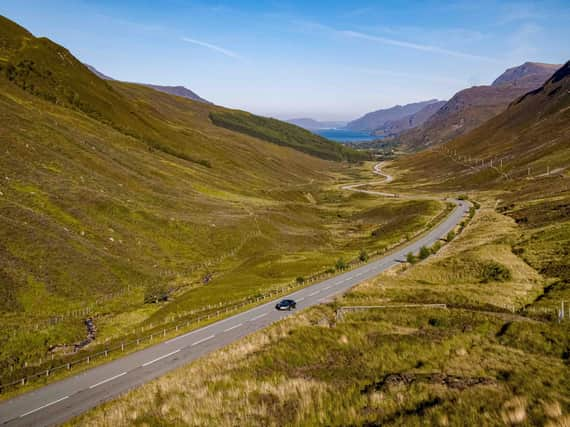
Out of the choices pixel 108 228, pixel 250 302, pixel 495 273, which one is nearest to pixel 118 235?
pixel 108 228

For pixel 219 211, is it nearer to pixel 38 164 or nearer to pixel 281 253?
pixel 281 253

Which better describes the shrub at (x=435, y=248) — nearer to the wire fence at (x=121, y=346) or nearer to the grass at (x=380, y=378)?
the wire fence at (x=121, y=346)

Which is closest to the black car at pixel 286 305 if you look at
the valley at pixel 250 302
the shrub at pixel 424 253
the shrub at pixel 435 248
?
the valley at pixel 250 302

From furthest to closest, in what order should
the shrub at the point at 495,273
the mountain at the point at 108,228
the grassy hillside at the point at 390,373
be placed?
the mountain at the point at 108,228 < the shrub at the point at 495,273 < the grassy hillside at the point at 390,373

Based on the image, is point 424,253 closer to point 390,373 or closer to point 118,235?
point 390,373

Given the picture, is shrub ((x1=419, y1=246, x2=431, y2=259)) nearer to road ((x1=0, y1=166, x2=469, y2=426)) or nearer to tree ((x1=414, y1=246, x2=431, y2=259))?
tree ((x1=414, y1=246, x2=431, y2=259))
